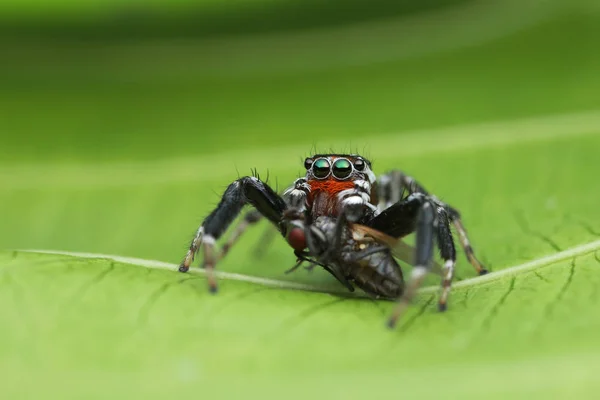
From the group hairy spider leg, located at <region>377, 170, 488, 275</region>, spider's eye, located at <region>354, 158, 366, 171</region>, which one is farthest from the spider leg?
hairy spider leg, located at <region>377, 170, 488, 275</region>

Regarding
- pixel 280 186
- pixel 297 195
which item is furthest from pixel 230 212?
pixel 280 186

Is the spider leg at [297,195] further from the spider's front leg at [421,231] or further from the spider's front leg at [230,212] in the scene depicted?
the spider's front leg at [421,231]

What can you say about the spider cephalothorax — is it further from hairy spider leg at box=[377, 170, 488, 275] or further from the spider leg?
hairy spider leg at box=[377, 170, 488, 275]

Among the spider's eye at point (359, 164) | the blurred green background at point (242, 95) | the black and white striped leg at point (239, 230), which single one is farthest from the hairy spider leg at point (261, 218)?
the blurred green background at point (242, 95)

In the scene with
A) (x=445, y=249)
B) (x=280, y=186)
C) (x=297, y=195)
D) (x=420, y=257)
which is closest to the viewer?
(x=420, y=257)

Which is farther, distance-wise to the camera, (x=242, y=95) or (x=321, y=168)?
(x=242, y=95)

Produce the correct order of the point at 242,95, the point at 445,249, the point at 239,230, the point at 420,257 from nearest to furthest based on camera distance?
the point at 420,257 → the point at 445,249 → the point at 239,230 → the point at 242,95

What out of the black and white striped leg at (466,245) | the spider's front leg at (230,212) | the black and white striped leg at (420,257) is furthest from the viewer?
the black and white striped leg at (466,245)

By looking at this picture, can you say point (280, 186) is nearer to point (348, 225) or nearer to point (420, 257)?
point (348, 225)
